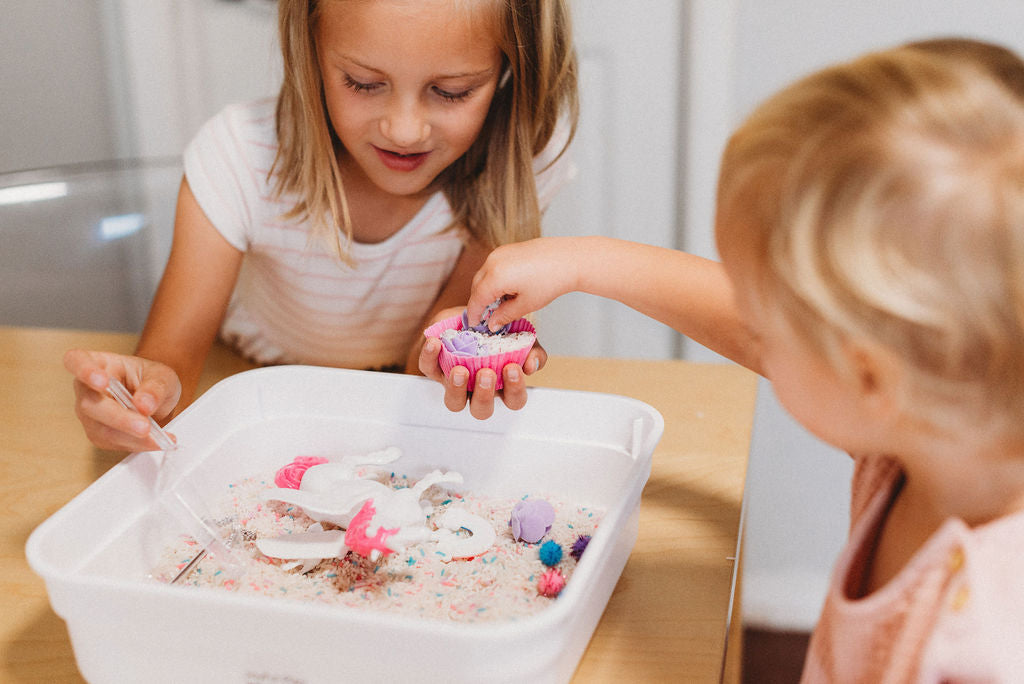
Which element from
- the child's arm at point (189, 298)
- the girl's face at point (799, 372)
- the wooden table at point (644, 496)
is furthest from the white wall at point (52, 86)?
the girl's face at point (799, 372)

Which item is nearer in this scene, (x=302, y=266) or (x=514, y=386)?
(x=514, y=386)

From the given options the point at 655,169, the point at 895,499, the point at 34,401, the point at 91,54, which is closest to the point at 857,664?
the point at 895,499

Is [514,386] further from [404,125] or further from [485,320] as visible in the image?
[404,125]

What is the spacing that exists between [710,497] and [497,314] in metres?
0.24

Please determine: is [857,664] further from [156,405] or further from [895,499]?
[156,405]

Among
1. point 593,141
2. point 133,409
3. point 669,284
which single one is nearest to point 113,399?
point 133,409

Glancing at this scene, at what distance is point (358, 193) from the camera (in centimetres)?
117

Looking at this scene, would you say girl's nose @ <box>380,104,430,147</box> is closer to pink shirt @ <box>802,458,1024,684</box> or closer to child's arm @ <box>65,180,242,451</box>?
child's arm @ <box>65,180,242,451</box>

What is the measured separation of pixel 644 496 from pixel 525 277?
0.21 metres

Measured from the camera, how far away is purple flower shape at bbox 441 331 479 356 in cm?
79

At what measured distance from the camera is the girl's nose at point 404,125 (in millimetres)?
900

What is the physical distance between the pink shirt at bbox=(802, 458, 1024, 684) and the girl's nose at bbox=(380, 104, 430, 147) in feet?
1.91

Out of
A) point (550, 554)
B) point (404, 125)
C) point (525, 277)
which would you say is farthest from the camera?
point (404, 125)

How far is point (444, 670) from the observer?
1.63 feet
